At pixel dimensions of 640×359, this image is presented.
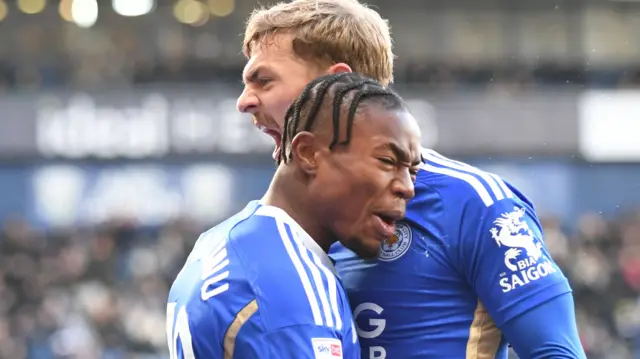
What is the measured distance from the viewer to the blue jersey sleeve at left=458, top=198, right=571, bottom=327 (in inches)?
97.5

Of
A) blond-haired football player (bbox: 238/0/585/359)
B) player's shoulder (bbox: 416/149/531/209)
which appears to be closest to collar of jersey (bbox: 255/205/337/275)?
blond-haired football player (bbox: 238/0/585/359)

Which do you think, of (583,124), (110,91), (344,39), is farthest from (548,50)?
(344,39)

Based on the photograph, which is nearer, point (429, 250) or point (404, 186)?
point (404, 186)

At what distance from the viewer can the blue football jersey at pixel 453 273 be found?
2492mm

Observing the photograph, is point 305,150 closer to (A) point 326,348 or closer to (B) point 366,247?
(B) point 366,247

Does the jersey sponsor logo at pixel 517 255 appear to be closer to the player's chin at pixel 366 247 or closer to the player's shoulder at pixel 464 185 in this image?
the player's shoulder at pixel 464 185

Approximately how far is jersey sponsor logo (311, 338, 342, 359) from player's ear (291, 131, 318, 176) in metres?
0.36

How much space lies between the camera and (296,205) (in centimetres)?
249

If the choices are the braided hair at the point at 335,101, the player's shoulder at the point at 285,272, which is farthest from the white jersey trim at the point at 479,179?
the player's shoulder at the point at 285,272

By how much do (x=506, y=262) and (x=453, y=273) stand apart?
148 mm

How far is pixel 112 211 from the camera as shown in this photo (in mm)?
Answer: 14922

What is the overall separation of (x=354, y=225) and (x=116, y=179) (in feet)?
44.5

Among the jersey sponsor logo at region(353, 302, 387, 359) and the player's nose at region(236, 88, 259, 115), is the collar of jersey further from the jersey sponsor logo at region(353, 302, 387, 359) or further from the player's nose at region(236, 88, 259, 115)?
the player's nose at region(236, 88, 259, 115)

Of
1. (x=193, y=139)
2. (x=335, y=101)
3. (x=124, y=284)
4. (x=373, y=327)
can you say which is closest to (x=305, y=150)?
(x=335, y=101)
